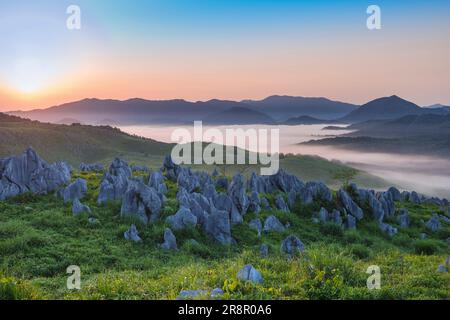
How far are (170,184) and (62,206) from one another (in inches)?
424

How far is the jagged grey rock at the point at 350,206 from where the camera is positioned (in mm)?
30141

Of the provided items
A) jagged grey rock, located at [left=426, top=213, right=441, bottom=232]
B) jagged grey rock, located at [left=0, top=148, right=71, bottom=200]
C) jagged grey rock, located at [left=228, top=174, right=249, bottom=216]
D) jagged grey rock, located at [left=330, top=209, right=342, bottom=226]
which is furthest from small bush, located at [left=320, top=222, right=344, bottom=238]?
jagged grey rock, located at [left=0, top=148, right=71, bottom=200]

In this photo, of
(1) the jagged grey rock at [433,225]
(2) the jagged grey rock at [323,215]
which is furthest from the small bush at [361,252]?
(1) the jagged grey rock at [433,225]

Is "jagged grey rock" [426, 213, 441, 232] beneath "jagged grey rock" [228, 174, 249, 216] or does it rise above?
beneath

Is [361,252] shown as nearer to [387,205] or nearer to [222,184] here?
[387,205]

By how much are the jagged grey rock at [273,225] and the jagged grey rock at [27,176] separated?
50.0ft

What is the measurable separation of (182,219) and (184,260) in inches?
171

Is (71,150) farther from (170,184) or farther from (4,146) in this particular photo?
(170,184)

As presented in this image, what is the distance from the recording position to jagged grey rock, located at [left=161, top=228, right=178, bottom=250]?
1902 cm

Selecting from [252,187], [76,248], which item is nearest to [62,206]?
[76,248]

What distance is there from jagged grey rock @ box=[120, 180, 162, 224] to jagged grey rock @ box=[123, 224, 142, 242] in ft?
7.52

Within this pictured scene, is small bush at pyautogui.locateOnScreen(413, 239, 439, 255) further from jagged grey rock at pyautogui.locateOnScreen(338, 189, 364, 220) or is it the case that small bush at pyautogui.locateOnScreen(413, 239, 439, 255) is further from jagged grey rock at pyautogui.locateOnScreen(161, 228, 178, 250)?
jagged grey rock at pyautogui.locateOnScreen(161, 228, 178, 250)

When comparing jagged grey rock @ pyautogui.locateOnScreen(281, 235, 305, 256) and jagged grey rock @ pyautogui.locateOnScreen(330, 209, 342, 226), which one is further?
jagged grey rock @ pyautogui.locateOnScreen(330, 209, 342, 226)

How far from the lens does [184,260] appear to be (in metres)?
17.2
